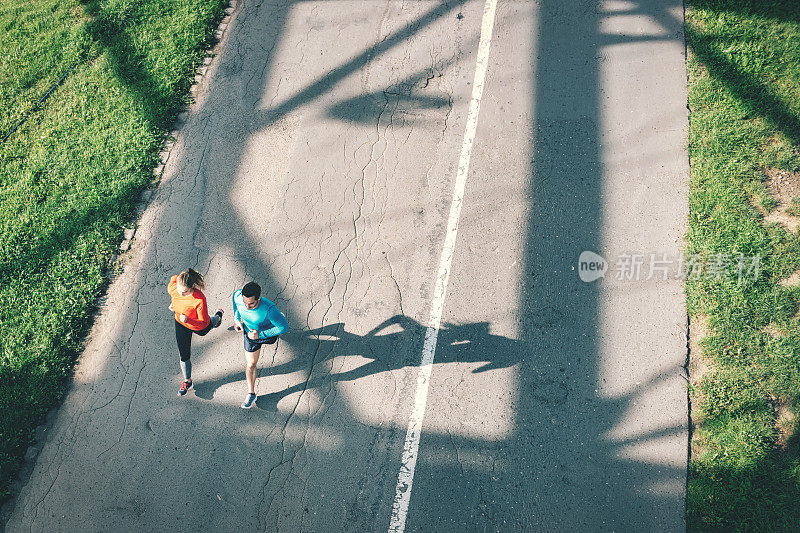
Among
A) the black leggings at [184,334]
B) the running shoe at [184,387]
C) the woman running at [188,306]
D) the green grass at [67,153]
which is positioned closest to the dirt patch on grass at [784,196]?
the woman running at [188,306]

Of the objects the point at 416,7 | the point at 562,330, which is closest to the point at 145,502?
the point at 562,330

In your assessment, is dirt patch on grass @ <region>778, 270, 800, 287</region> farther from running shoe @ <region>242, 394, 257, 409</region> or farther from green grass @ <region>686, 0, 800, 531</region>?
running shoe @ <region>242, 394, 257, 409</region>

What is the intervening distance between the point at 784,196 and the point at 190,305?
7.36 m

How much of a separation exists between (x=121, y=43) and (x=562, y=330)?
309 inches

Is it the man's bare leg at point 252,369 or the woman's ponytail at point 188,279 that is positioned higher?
the woman's ponytail at point 188,279

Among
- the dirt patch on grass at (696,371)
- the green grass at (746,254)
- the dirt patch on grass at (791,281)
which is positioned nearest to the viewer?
the green grass at (746,254)

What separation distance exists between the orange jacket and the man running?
0.33 metres

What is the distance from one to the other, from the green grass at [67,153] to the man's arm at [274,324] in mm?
2700

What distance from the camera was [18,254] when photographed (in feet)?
21.7

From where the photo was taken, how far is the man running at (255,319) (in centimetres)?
493

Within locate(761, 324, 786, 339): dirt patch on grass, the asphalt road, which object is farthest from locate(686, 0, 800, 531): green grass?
the asphalt road

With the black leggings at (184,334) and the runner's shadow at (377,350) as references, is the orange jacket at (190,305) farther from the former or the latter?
the runner's shadow at (377,350)

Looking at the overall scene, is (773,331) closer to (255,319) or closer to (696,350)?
(696,350)

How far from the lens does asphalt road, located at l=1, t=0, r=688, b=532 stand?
549 cm
